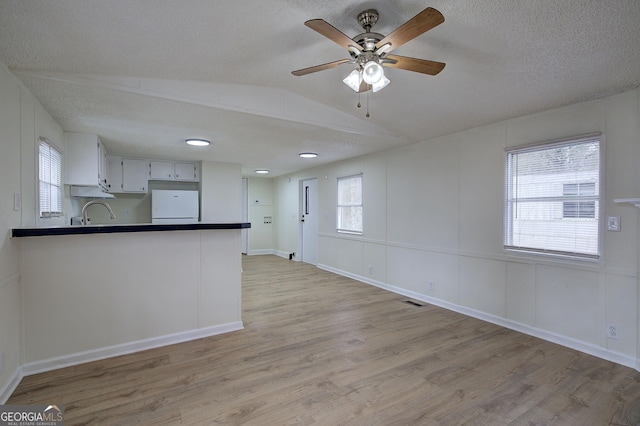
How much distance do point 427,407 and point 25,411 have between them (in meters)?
2.50

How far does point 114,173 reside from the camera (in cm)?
537

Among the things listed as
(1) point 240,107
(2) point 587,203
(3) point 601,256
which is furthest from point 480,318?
(1) point 240,107

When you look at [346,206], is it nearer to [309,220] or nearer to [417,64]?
[309,220]

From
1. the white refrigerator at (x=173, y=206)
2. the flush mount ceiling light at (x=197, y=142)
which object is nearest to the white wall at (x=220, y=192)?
the white refrigerator at (x=173, y=206)

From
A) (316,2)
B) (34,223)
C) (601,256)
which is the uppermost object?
(316,2)

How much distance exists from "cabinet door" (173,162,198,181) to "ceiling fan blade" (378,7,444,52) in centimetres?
510

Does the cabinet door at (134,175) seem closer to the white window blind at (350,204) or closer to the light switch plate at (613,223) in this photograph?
the white window blind at (350,204)

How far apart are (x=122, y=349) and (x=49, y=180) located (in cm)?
190

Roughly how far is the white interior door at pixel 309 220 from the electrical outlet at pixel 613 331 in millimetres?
4903

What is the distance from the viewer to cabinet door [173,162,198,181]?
5828 millimetres

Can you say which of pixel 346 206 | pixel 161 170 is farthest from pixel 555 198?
pixel 161 170

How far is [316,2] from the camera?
173cm

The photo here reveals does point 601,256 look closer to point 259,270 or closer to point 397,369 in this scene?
point 397,369

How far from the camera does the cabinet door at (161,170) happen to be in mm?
5668
